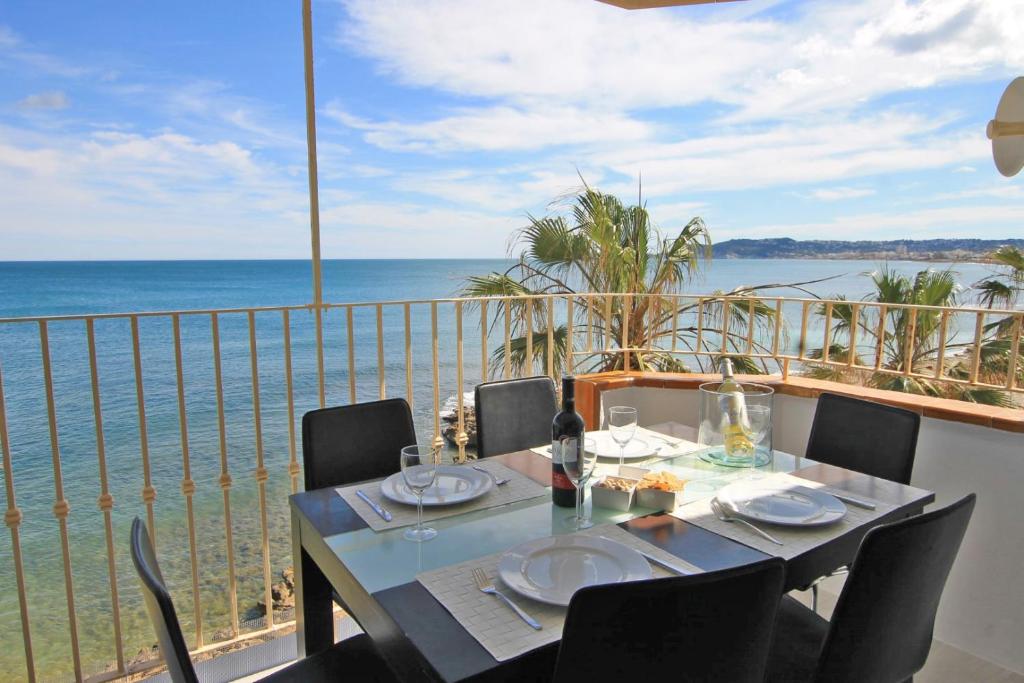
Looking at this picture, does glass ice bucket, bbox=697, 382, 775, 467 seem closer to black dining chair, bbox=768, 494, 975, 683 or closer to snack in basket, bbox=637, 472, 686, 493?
snack in basket, bbox=637, 472, 686, 493

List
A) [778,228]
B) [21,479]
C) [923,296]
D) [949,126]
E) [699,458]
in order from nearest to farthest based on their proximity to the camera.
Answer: [699,458]
[923,296]
[21,479]
[949,126]
[778,228]

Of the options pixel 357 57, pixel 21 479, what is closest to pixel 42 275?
pixel 357 57

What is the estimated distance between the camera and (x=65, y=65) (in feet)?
62.7

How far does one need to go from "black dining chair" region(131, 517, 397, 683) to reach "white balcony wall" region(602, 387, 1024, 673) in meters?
2.10

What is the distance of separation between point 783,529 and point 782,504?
0.12 m

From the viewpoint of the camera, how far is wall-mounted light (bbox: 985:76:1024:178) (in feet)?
5.53

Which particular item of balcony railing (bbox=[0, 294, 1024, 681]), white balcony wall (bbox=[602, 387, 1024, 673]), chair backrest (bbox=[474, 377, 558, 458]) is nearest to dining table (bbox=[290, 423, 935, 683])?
chair backrest (bbox=[474, 377, 558, 458])

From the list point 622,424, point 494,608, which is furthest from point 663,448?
point 494,608

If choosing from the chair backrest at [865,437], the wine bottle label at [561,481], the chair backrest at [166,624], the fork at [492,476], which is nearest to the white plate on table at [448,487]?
the fork at [492,476]

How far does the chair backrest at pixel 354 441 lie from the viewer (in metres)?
1.80

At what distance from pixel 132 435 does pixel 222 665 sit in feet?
30.8

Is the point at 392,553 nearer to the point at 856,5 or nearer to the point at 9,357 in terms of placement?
the point at 856,5

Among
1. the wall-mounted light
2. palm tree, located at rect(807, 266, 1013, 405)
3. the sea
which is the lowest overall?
the sea

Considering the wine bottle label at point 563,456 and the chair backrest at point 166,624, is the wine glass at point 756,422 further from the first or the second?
the chair backrest at point 166,624
